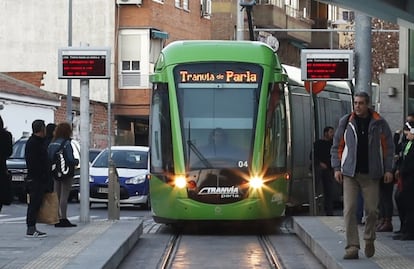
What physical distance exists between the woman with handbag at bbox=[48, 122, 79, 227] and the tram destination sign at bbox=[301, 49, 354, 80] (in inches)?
186

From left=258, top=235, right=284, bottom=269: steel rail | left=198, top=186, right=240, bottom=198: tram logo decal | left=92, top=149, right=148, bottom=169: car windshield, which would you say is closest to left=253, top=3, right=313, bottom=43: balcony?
left=92, top=149, right=148, bottom=169: car windshield

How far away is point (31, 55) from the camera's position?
54344mm

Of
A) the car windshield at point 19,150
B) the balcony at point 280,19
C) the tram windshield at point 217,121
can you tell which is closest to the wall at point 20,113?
the car windshield at point 19,150

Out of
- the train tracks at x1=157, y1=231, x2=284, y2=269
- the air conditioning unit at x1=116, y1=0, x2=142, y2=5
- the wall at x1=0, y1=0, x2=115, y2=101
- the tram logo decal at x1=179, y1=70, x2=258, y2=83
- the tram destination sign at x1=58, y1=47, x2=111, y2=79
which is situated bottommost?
the train tracks at x1=157, y1=231, x2=284, y2=269

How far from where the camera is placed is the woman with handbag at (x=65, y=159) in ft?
55.6

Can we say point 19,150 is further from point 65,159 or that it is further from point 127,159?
point 65,159

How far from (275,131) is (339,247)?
16.3 ft

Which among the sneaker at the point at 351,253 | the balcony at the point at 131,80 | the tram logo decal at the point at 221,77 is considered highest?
the balcony at the point at 131,80

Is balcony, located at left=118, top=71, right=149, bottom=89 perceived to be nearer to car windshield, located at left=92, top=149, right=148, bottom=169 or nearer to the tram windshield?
car windshield, located at left=92, top=149, right=148, bottom=169

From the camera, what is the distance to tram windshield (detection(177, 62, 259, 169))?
59.6 feet

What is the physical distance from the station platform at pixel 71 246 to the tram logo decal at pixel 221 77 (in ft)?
9.05

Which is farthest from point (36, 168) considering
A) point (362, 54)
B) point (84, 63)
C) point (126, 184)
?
point (126, 184)

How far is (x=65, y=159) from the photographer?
16875 millimetres

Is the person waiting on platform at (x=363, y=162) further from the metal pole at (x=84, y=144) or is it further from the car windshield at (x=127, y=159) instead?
the car windshield at (x=127, y=159)
